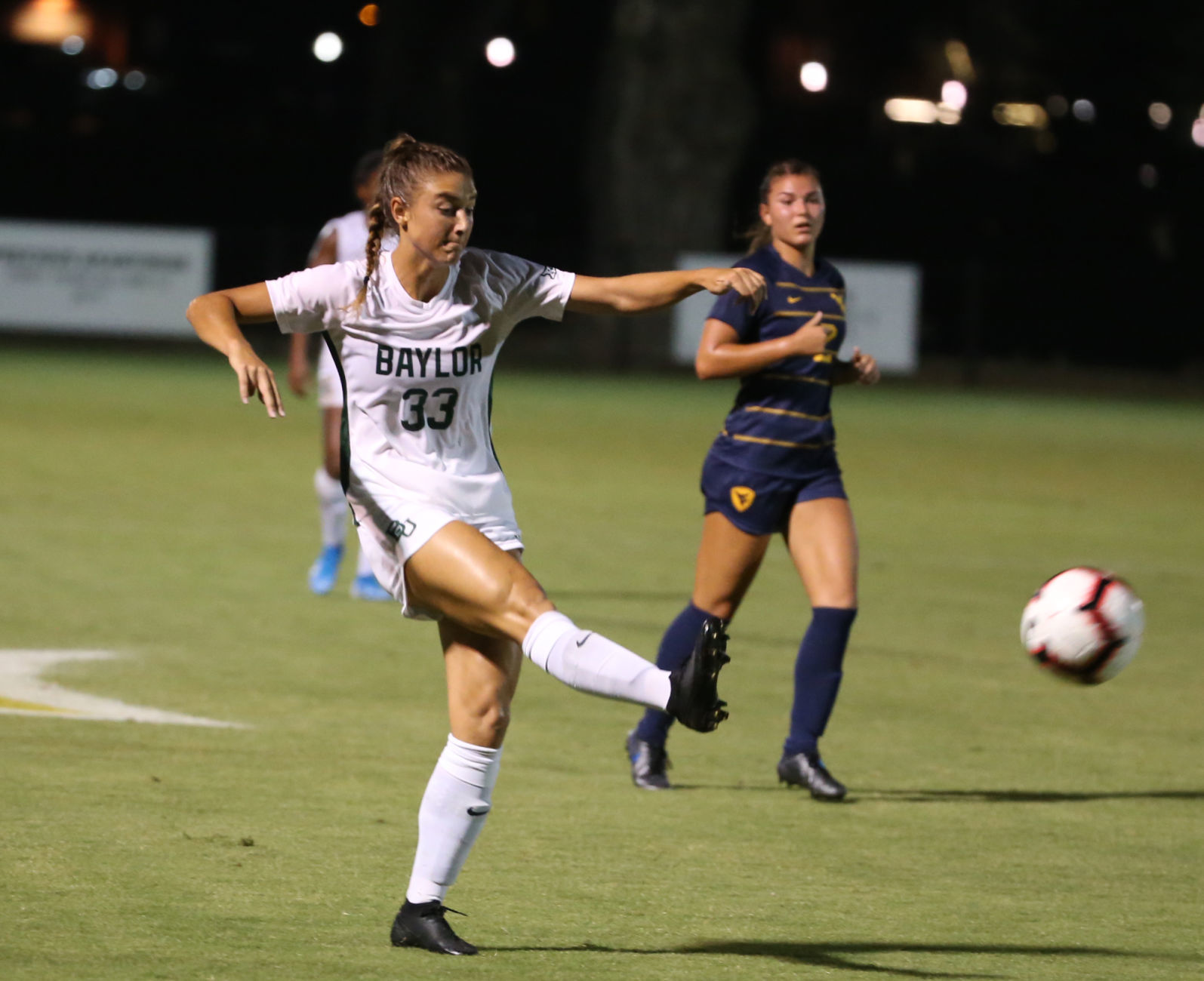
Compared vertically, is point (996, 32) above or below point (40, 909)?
above

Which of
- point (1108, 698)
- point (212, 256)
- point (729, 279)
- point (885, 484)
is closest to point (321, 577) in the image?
point (1108, 698)

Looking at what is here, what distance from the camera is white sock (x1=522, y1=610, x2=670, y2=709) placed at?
15.7 feet

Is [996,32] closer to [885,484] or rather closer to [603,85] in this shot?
[603,85]

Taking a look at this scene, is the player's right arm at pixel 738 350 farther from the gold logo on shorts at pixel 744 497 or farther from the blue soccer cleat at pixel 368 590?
the blue soccer cleat at pixel 368 590

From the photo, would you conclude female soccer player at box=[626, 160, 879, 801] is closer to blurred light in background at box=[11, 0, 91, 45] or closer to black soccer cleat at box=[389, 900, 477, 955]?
black soccer cleat at box=[389, 900, 477, 955]

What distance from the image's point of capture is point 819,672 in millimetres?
7434

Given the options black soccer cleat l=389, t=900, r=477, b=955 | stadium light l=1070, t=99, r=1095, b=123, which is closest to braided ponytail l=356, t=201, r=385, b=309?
black soccer cleat l=389, t=900, r=477, b=955

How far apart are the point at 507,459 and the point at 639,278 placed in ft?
42.4

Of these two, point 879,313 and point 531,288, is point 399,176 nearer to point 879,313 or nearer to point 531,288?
point 531,288

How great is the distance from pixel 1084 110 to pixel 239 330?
39.2 metres

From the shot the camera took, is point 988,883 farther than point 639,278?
Yes

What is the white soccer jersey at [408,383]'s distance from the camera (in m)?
5.23

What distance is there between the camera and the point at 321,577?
11.5 meters

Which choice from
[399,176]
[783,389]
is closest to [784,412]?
[783,389]
